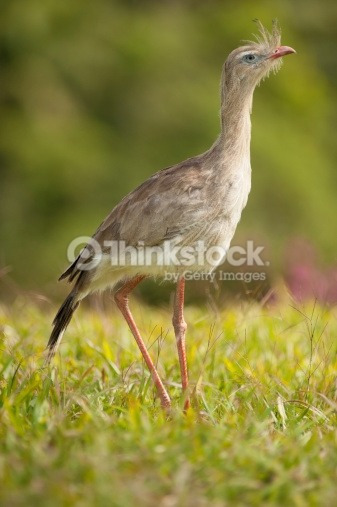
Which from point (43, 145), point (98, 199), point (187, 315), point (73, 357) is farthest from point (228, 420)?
point (43, 145)

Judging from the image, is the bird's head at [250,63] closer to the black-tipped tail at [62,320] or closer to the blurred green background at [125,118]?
the black-tipped tail at [62,320]

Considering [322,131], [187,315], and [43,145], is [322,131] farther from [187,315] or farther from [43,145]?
[187,315]

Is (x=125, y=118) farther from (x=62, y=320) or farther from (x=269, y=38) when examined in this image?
(x=62, y=320)

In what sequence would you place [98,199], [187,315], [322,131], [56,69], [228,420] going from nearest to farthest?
[228,420] < [187,315] < [98,199] < [56,69] < [322,131]

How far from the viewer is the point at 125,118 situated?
11945mm

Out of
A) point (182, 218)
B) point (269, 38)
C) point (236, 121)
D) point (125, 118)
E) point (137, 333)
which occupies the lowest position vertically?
point (137, 333)

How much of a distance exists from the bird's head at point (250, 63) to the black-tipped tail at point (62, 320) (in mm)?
1154

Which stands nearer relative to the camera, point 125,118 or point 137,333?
point 137,333

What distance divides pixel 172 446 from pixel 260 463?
0.82 ft

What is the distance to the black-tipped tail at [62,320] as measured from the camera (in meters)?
3.64

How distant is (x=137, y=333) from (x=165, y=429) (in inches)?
42.2

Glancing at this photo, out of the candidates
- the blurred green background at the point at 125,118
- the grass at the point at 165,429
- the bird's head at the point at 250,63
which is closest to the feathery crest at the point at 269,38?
the bird's head at the point at 250,63

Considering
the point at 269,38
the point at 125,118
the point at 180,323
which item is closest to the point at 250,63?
the point at 269,38

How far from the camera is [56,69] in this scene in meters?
12.1
